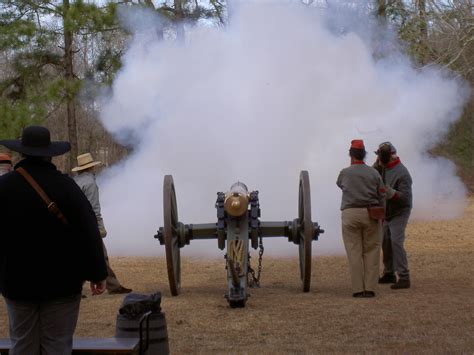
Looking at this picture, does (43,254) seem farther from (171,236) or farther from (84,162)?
(84,162)

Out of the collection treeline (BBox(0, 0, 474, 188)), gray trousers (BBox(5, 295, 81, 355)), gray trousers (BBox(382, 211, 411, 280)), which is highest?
treeline (BBox(0, 0, 474, 188))

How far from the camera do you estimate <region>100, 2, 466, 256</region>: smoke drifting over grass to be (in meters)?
15.6

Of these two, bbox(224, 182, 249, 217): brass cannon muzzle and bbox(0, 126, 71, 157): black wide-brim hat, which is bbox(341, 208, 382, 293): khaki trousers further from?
bbox(0, 126, 71, 157): black wide-brim hat

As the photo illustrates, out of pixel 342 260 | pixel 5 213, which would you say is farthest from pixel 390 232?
pixel 5 213

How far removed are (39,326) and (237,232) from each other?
4.78 m

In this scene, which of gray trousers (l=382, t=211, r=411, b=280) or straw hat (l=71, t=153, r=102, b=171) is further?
gray trousers (l=382, t=211, r=411, b=280)

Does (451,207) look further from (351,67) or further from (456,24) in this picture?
(351,67)

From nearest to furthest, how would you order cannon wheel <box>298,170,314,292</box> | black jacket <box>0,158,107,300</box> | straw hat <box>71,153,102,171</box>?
black jacket <box>0,158,107,300</box>
cannon wheel <box>298,170,314,292</box>
straw hat <box>71,153,102,171</box>

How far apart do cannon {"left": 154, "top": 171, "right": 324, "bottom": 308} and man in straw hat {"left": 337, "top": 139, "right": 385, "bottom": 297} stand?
13.8 inches

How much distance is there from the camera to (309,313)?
27.6ft

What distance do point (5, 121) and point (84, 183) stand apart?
35.5 ft

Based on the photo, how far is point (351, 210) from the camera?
31.0 ft

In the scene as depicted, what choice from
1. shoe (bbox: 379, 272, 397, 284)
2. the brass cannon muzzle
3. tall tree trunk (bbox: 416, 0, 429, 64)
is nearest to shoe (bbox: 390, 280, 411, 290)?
shoe (bbox: 379, 272, 397, 284)

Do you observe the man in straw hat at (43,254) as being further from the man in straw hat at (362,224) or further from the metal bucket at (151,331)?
the man in straw hat at (362,224)
